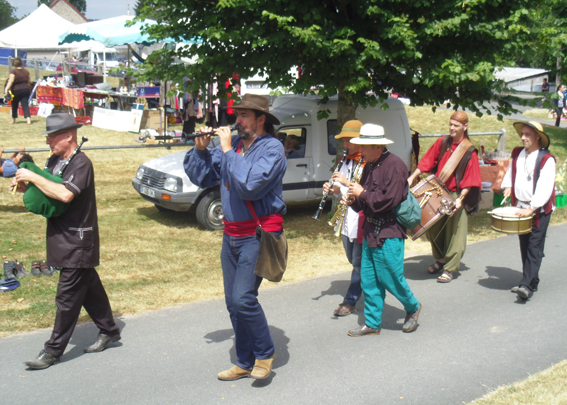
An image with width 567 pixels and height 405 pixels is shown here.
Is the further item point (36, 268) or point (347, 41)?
point (347, 41)

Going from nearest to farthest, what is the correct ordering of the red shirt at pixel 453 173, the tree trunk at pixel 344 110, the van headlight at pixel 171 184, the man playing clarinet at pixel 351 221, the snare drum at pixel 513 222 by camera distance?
the man playing clarinet at pixel 351 221 < the snare drum at pixel 513 222 < the red shirt at pixel 453 173 < the van headlight at pixel 171 184 < the tree trunk at pixel 344 110

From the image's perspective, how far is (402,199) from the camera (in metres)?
4.83

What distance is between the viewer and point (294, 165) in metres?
9.36

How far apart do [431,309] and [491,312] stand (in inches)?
23.8

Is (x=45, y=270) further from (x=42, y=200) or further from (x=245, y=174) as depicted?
(x=245, y=174)

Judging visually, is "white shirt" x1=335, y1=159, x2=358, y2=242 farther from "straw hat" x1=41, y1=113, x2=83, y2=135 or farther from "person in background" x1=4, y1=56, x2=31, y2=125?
"person in background" x1=4, y1=56, x2=31, y2=125

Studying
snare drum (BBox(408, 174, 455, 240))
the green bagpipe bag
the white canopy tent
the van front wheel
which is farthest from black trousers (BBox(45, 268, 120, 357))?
the white canopy tent

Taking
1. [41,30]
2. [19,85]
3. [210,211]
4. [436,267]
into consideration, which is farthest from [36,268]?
[41,30]

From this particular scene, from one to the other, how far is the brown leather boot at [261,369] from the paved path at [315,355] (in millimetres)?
111

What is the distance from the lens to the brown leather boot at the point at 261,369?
4141 millimetres

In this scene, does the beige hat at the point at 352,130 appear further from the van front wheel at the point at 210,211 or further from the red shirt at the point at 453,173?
the van front wheel at the point at 210,211

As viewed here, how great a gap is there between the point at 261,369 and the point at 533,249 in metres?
3.50

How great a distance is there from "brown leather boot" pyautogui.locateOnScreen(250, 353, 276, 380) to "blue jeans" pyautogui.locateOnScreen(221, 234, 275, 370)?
34 millimetres

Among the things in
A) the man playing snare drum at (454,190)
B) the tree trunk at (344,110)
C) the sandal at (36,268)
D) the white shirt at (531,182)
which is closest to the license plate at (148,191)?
the sandal at (36,268)
